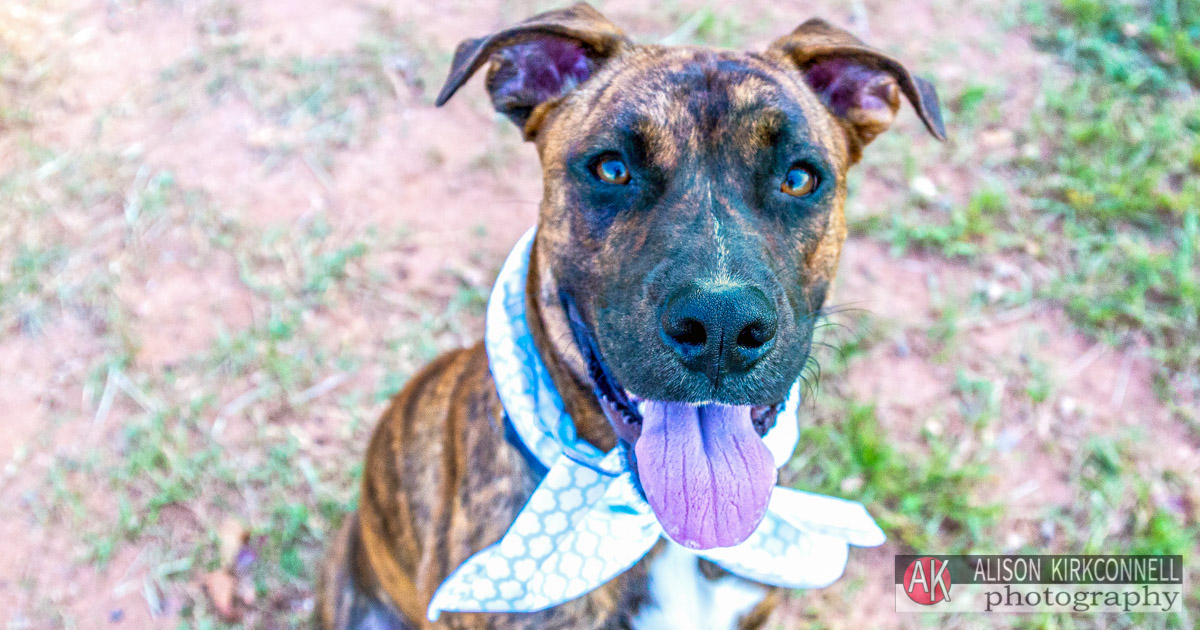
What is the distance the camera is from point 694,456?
253cm

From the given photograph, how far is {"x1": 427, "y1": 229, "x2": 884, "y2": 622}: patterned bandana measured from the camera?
2510 millimetres

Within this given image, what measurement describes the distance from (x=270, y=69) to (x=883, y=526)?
501 centimetres

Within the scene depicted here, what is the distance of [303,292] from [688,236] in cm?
333

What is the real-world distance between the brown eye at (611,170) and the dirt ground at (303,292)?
224 centimetres

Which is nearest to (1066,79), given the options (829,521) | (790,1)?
(790,1)

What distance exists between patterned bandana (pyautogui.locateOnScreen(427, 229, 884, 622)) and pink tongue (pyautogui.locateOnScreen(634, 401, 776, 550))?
0.10m

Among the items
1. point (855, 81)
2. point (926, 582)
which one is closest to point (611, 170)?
point (855, 81)

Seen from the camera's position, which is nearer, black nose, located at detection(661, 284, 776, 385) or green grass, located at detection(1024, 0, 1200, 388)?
black nose, located at detection(661, 284, 776, 385)

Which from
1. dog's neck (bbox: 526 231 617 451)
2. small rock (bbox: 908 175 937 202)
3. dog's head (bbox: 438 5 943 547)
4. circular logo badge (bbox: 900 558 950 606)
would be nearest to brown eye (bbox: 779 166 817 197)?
dog's head (bbox: 438 5 943 547)

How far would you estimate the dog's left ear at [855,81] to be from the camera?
2.83 m

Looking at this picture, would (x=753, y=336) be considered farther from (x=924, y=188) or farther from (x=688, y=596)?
(x=924, y=188)

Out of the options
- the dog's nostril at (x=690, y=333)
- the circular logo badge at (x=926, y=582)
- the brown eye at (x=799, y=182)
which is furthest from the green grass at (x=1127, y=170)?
the dog's nostril at (x=690, y=333)

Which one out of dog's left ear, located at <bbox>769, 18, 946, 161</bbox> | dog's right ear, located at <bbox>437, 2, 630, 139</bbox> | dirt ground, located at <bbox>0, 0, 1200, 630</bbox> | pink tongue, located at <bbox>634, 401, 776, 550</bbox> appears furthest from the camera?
dirt ground, located at <bbox>0, 0, 1200, 630</bbox>

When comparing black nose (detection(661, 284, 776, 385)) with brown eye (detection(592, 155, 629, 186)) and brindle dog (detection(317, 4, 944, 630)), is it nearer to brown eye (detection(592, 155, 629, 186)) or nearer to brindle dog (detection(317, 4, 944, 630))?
brindle dog (detection(317, 4, 944, 630))
